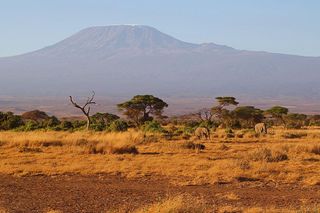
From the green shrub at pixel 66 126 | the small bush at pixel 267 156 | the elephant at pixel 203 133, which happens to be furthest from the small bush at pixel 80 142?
the green shrub at pixel 66 126

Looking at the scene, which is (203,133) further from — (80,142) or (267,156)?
(267,156)

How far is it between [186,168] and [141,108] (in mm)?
33697

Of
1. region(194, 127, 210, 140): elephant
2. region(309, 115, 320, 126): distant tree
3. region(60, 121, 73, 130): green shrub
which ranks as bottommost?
region(309, 115, 320, 126): distant tree

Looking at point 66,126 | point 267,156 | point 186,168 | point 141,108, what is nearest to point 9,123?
point 66,126

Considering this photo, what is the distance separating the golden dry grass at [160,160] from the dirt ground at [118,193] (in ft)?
2.30

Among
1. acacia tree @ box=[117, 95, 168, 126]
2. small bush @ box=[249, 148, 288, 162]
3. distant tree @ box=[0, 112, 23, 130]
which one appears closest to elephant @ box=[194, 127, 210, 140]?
small bush @ box=[249, 148, 288, 162]

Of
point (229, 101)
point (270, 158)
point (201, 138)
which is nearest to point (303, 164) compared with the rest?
point (270, 158)

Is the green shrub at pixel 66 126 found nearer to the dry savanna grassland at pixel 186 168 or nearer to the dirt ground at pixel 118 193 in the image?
the dry savanna grassland at pixel 186 168

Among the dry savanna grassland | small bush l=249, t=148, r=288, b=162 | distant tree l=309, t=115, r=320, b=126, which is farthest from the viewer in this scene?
distant tree l=309, t=115, r=320, b=126

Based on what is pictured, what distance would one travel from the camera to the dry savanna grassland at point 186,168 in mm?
12070

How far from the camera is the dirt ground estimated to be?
1197 cm

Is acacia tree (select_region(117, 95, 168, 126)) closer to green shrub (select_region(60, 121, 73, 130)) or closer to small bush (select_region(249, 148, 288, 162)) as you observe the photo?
green shrub (select_region(60, 121, 73, 130))

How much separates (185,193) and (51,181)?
12.6 ft

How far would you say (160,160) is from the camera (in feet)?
61.7
